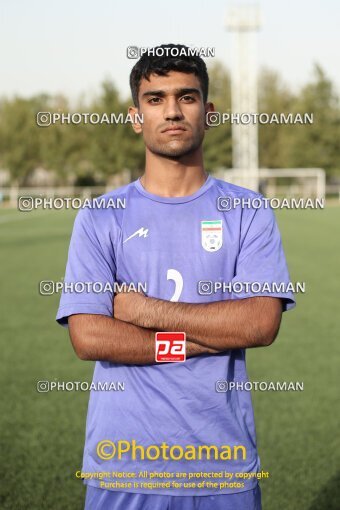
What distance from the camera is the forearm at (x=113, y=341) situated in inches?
117

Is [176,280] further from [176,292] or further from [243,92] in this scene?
[243,92]

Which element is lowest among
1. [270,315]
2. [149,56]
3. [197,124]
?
[270,315]

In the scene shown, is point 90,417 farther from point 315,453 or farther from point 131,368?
point 315,453

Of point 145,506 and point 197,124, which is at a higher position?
point 197,124

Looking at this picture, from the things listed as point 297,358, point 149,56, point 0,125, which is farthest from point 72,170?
point 149,56

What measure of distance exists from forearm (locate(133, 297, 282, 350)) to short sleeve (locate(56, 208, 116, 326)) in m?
0.14

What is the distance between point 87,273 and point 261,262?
56cm

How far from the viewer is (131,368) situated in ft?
9.91

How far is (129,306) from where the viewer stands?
3004 millimetres

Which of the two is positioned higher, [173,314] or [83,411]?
[83,411]

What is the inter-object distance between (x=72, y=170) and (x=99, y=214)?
213 feet

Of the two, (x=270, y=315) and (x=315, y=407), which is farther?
(x=315, y=407)
